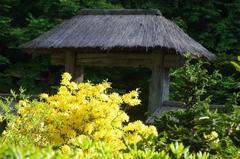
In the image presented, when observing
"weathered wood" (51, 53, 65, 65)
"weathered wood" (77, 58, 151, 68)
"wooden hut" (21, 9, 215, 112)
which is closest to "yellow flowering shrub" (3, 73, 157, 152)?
"wooden hut" (21, 9, 215, 112)

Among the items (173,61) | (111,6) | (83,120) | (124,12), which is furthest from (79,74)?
(111,6)

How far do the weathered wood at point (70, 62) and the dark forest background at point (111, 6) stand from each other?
390 cm

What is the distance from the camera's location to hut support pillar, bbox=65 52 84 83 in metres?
8.77

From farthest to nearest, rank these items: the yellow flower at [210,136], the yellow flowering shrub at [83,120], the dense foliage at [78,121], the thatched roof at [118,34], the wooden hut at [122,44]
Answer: the thatched roof at [118,34] → the wooden hut at [122,44] → the yellow flowering shrub at [83,120] → the dense foliage at [78,121] → the yellow flower at [210,136]

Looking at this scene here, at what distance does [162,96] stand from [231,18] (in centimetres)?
637

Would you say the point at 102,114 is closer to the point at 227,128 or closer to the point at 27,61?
the point at 227,128

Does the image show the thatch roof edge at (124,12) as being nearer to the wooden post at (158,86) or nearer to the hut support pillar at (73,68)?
the hut support pillar at (73,68)

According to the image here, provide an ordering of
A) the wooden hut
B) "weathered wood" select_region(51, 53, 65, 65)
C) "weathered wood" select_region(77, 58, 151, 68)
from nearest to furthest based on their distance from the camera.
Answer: the wooden hut
"weathered wood" select_region(77, 58, 151, 68)
"weathered wood" select_region(51, 53, 65, 65)

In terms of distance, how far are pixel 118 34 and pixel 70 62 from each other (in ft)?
3.15

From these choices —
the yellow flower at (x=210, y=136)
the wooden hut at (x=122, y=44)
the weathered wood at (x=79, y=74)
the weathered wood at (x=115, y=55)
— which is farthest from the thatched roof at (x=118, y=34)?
the yellow flower at (x=210, y=136)

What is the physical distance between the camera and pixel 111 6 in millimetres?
13625

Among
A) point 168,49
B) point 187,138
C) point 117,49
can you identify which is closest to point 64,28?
point 117,49

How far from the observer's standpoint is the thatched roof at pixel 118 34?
8266 millimetres

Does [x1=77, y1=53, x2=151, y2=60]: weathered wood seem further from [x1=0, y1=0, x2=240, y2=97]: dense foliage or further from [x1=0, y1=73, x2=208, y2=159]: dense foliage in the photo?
[x1=0, y1=0, x2=240, y2=97]: dense foliage
